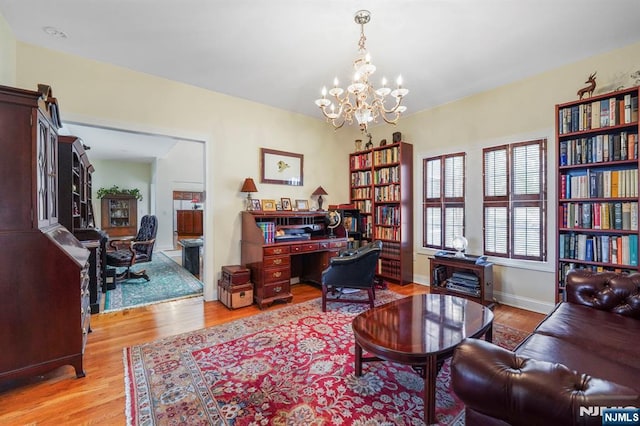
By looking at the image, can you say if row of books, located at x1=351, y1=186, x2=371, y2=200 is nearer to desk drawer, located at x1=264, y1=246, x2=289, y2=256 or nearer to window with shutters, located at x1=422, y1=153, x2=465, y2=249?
window with shutters, located at x1=422, y1=153, x2=465, y2=249

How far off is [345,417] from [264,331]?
1.37 m

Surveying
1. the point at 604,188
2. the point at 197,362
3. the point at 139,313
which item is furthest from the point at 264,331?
the point at 604,188

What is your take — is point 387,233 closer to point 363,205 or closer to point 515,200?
point 363,205

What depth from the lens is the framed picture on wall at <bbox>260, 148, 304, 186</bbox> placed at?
170 inches

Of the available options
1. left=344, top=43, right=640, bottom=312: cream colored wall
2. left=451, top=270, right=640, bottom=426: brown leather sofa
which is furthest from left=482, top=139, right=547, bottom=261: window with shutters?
left=451, top=270, right=640, bottom=426: brown leather sofa

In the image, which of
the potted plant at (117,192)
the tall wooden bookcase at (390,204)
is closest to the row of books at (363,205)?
the tall wooden bookcase at (390,204)

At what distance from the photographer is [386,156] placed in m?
4.73

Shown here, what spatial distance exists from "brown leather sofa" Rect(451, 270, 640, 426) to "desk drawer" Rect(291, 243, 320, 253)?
2.62 m

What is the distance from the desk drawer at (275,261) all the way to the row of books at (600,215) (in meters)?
3.10

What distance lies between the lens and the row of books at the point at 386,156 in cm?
455

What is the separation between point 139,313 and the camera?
3.31 metres

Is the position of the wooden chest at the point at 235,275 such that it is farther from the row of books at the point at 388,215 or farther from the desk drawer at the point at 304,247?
the row of books at the point at 388,215

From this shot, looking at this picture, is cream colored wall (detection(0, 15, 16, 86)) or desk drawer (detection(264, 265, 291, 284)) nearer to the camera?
cream colored wall (detection(0, 15, 16, 86))
